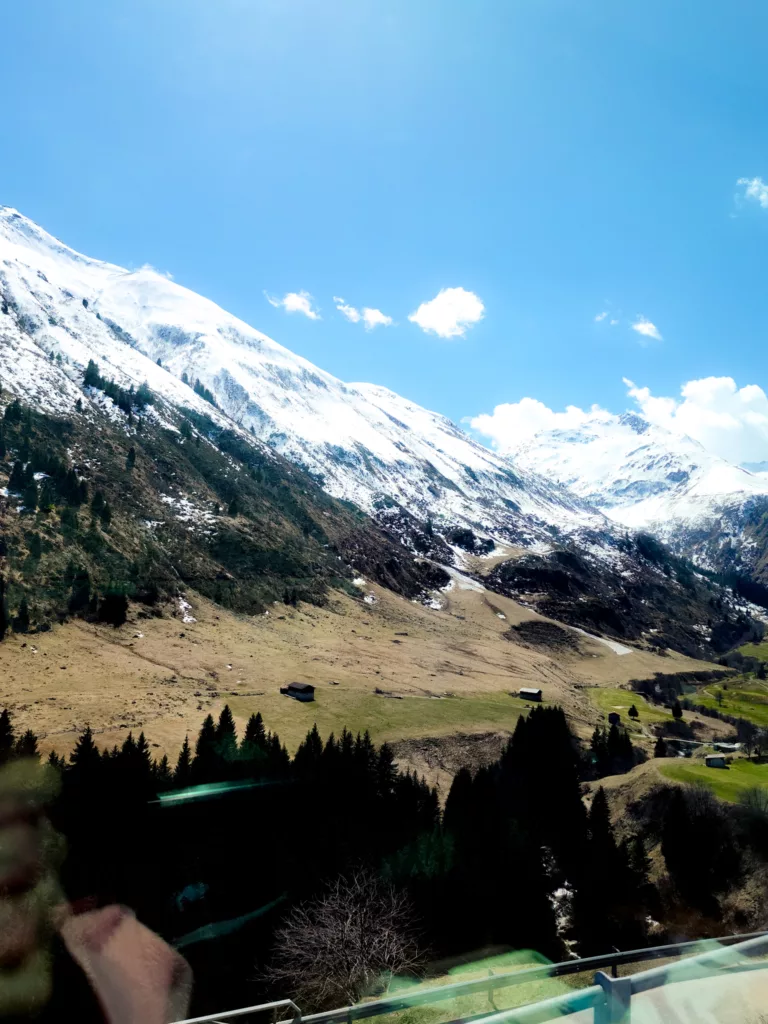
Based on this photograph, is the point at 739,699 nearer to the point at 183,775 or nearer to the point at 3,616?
the point at 183,775

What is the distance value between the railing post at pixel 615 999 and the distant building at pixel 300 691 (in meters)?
91.3

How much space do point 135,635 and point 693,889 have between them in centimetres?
9684

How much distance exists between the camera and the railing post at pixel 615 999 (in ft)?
27.2

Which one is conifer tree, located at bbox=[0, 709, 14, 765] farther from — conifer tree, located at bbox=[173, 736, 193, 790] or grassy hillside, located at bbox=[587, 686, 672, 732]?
grassy hillside, located at bbox=[587, 686, 672, 732]

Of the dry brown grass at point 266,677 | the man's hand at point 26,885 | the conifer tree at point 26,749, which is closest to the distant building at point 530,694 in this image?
the dry brown grass at point 266,677

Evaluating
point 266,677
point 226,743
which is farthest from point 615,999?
A: point 266,677

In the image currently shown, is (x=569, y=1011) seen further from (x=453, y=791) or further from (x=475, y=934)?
(x=453, y=791)

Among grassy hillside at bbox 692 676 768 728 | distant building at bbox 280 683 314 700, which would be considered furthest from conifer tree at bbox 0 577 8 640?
grassy hillside at bbox 692 676 768 728

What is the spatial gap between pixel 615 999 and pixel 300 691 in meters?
92.5

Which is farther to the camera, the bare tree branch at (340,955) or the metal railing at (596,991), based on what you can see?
the bare tree branch at (340,955)

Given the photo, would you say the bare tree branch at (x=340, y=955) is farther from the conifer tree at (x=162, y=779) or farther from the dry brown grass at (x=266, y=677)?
the dry brown grass at (x=266, y=677)

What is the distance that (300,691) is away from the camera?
96438 mm

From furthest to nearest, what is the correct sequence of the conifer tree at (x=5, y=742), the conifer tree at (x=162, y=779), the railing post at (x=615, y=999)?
the conifer tree at (x=162, y=779) → the conifer tree at (x=5, y=742) → the railing post at (x=615, y=999)

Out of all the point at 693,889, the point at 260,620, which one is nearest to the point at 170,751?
the point at 693,889
